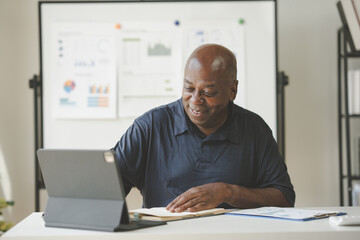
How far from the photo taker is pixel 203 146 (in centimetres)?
183

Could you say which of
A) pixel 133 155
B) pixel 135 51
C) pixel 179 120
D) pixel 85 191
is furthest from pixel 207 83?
pixel 135 51

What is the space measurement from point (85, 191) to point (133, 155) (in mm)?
608

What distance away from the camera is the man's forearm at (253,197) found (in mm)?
1634

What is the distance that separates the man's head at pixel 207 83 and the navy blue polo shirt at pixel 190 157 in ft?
0.26

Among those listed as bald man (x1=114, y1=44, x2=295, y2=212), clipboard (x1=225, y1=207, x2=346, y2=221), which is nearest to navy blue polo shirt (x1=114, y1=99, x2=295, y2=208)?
bald man (x1=114, y1=44, x2=295, y2=212)

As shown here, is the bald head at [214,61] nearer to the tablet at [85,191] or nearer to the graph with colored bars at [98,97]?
the tablet at [85,191]

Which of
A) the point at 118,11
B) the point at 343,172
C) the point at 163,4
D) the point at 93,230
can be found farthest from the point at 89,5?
the point at 93,230

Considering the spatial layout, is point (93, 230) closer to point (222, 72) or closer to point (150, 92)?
point (222, 72)

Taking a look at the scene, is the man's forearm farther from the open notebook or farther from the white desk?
the white desk

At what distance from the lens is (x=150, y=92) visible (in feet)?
10.4

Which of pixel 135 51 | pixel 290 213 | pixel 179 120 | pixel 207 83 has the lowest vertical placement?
pixel 290 213

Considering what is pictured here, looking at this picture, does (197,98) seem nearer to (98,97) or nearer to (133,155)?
(133,155)

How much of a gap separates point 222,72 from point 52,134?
161 cm

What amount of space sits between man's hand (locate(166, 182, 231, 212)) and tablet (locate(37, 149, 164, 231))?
0.71 ft
